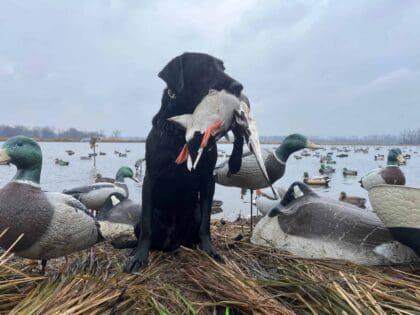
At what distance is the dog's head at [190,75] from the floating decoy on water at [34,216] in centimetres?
104

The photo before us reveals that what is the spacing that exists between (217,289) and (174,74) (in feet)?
4.69

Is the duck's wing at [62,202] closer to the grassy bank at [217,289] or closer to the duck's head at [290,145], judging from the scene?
the grassy bank at [217,289]

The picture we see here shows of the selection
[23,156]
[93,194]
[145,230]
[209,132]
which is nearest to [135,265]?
[145,230]

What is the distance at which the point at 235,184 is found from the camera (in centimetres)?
501

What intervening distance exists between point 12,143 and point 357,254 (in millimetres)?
2619

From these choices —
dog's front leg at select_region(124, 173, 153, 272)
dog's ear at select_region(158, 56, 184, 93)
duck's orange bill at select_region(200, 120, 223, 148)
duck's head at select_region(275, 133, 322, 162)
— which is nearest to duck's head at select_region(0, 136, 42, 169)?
dog's front leg at select_region(124, 173, 153, 272)

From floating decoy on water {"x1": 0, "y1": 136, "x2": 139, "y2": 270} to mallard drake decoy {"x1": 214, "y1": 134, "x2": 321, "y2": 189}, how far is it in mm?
2396

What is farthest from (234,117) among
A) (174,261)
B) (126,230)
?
(126,230)

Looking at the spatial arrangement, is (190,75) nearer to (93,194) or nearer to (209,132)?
(209,132)

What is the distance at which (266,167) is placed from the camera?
16.3ft

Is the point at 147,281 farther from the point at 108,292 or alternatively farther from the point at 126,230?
the point at 126,230

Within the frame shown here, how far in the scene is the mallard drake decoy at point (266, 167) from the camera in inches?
187

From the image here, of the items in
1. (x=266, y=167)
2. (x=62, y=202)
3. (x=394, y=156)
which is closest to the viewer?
(x=62, y=202)

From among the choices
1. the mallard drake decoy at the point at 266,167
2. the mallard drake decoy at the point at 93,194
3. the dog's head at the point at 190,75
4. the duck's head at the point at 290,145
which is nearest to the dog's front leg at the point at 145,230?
the dog's head at the point at 190,75
